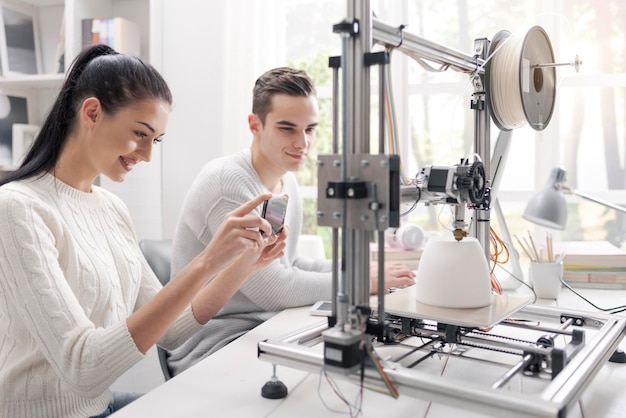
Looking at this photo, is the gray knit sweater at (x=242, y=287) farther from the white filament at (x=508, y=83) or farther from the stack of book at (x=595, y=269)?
the stack of book at (x=595, y=269)

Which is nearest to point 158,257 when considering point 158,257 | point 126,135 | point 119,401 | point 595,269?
point 158,257

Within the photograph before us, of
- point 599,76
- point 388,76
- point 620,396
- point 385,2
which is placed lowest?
point 620,396

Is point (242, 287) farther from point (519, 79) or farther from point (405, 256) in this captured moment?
point (519, 79)

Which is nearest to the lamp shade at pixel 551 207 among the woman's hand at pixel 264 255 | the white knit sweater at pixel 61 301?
the woman's hand at pixel 264 255

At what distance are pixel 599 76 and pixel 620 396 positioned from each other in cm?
183

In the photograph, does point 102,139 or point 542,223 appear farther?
point 542,223

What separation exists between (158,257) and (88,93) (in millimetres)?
690

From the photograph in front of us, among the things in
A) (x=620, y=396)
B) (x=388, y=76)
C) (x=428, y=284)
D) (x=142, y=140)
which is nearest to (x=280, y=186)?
(x=142, y=140)

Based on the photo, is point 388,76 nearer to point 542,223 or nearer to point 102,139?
point 102,139

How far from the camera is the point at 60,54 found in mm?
2404

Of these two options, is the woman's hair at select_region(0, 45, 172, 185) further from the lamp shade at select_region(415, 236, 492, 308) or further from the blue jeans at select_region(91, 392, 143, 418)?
the lamp shade at select_region(415, 236, 492, 308)

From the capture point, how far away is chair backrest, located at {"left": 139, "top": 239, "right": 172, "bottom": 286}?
5.59ft

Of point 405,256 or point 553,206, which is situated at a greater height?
point 553,206

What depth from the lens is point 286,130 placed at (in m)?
1.64
